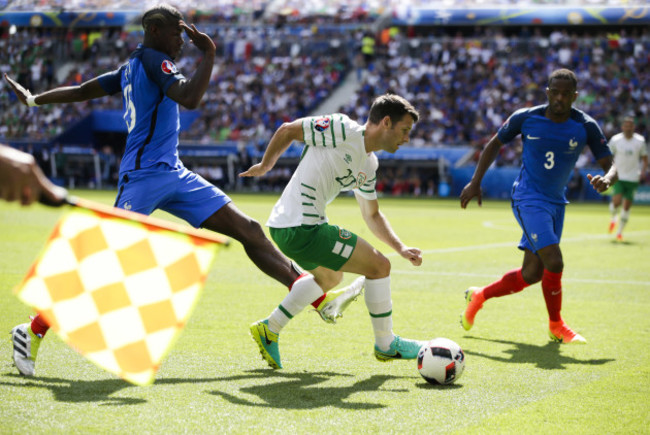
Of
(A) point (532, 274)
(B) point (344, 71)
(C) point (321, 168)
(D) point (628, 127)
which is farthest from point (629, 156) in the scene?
(B) point (344, 71)

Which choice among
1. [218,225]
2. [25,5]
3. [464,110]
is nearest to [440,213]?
[464,110]

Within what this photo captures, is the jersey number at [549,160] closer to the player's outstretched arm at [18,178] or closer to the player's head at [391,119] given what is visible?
the player's head at [391,119]

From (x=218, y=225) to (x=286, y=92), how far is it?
120 feet

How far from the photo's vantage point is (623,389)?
5078 mm

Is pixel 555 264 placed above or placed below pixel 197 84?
below

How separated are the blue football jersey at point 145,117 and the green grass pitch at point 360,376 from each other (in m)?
1.48

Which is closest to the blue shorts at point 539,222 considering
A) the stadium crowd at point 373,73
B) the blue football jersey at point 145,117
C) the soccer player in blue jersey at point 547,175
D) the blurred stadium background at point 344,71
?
the soccer player in blue jersey at point 547,175

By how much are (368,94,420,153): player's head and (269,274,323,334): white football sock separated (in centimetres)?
116

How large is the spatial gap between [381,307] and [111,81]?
2.59 metres

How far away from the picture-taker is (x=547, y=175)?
23.1 ft

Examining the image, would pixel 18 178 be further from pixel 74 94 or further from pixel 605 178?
pixel 605 178

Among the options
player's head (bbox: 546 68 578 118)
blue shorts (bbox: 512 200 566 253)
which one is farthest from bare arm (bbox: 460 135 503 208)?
player's head (bbox: 546 68 578 118)

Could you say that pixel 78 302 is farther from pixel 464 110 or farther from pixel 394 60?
pixel 394 60

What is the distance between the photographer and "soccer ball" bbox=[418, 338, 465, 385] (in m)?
5.11
